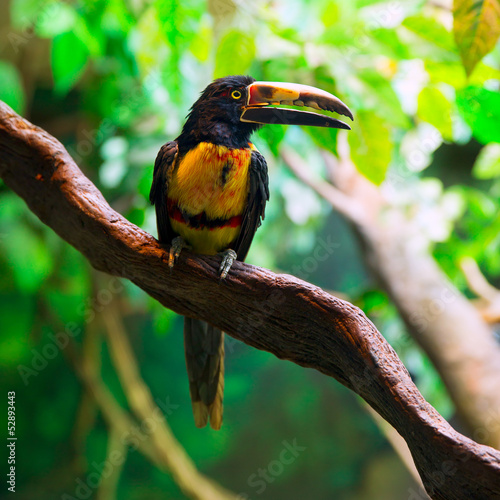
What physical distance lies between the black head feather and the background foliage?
69 mm

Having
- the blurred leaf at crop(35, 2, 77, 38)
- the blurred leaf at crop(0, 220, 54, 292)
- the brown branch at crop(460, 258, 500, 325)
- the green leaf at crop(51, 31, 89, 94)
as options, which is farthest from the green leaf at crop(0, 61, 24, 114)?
the brown branch at crop(460, 258, 500, 325)

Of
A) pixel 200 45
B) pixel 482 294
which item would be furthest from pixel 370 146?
pixel 482 294

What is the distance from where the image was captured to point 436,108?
202cm

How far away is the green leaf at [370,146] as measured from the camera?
6.41 feet

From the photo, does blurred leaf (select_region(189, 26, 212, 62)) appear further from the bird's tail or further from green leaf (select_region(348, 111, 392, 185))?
the bird's tail

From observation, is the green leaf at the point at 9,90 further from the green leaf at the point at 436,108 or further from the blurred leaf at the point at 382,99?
the green leaf at the point at 436,108

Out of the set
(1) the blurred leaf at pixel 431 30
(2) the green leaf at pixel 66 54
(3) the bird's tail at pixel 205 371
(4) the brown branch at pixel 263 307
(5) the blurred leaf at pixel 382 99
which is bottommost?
(3) the bird's tail at pixel 205 371

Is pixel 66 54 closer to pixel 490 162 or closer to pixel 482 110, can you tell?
pixel 482 110

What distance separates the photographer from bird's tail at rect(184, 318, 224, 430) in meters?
2.09

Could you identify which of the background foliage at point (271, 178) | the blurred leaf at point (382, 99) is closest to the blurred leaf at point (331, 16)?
the background foliage at point (271, 178)

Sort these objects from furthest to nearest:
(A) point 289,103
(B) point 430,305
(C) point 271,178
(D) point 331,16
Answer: (C) point 271,178 < (B) point 430,305 < (D) point 331,16 < (A) point 289,103

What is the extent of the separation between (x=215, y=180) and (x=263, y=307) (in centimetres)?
63

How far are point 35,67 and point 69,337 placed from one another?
2.50m

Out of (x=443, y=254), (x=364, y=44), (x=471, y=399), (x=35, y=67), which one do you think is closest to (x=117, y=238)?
(x=364, y=44)
